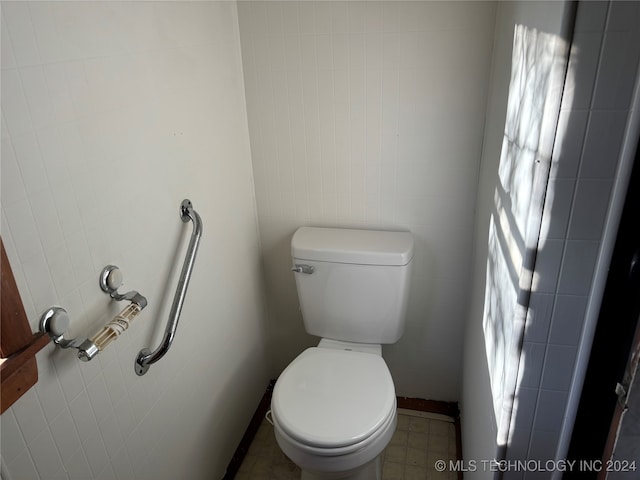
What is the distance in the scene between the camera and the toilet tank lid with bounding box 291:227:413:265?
5.09 ft

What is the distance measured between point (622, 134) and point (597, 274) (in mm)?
247

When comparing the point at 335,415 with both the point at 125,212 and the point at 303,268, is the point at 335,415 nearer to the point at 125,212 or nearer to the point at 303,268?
the point at 303,268

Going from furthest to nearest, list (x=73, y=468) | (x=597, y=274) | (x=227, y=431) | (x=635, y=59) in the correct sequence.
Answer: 1. (x=227, y=431)
2. (x=73, y=468)
3. (x=597, y=274)
4. (x=635, y=59)

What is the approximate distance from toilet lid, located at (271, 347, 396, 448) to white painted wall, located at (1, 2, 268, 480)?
0.91 ft

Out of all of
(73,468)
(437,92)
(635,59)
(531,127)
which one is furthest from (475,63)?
(73,468)

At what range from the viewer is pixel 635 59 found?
2.34 feet

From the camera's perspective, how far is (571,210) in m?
0.81

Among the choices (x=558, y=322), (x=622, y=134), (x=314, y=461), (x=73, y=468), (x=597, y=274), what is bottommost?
(x=314, y=461)

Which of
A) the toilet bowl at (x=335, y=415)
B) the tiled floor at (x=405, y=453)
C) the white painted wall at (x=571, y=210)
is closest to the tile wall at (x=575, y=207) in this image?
the white painted wall at (x=571, y=210)

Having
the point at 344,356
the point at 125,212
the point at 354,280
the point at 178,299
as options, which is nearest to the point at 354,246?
the point at 354,280

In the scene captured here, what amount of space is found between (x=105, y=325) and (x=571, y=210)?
939 mm

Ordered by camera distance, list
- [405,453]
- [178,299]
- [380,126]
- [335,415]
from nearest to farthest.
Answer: [178,299]
[335,415]
[380,126]
[405,453]

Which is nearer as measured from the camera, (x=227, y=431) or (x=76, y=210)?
(x=76, y=210)

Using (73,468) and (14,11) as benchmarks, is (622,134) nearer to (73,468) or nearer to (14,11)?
(14,11)
